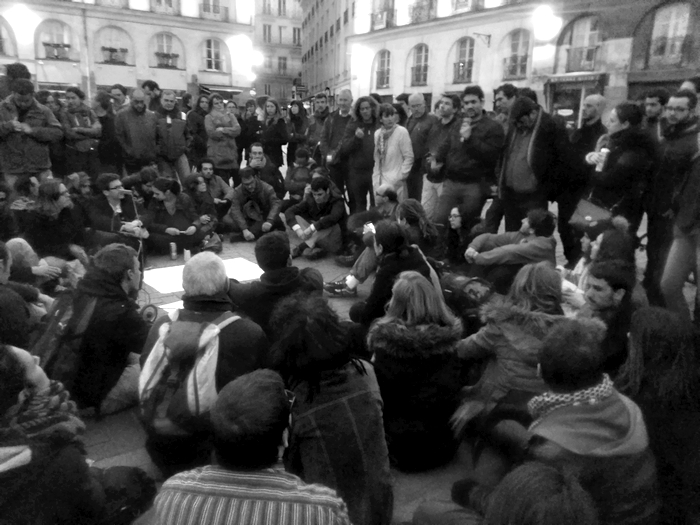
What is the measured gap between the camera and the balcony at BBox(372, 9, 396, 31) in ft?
101

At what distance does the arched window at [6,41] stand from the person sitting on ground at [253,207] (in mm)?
31356

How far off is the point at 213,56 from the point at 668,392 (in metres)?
39.1

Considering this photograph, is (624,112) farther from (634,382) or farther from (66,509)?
(66,509)

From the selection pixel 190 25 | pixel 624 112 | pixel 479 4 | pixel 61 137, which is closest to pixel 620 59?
pixel 479 4

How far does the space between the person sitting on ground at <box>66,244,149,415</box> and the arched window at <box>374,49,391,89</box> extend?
30436mm

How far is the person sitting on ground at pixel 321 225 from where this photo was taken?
7.15 meters

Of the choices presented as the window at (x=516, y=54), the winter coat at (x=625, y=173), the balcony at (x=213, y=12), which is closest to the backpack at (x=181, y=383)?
the winter coat at (x=625, y=173)

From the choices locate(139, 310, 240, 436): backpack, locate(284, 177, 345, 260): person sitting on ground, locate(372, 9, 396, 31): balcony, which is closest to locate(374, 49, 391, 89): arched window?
locate(372, 9, 396, 31): balcony

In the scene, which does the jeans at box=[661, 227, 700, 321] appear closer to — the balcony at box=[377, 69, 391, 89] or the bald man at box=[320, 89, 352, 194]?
the bald man at box=[320, 89, 352, 194]

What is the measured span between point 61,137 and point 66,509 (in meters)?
6.24

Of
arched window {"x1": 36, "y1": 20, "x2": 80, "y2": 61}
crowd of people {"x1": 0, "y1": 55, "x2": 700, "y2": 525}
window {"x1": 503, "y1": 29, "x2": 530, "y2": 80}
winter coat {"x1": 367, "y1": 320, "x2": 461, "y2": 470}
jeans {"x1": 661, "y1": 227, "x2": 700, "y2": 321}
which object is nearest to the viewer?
crowd of people {"x1": 0, "y1": 55, "x2": 700, "y2": 525}

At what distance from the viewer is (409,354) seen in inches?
108

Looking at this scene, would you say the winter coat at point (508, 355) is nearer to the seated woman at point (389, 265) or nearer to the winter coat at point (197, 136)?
the seated woman at point (389, 265)

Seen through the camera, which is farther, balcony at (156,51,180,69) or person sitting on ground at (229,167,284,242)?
balcony at (156,51,180,69)
